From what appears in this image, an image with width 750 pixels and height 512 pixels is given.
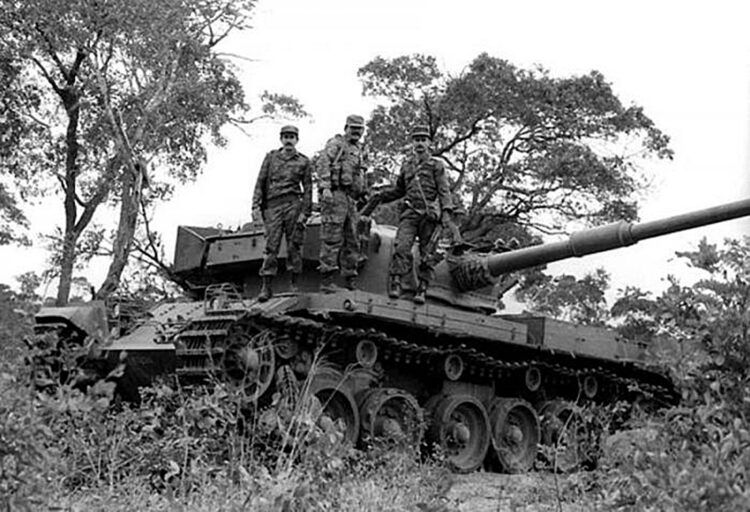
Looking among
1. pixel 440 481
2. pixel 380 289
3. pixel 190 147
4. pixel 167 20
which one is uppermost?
pixel 167 20

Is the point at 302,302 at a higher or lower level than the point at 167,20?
lower

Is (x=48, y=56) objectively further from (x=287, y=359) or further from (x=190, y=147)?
(x=287, y=359)

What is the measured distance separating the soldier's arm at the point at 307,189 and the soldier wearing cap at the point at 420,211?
3.29 feet

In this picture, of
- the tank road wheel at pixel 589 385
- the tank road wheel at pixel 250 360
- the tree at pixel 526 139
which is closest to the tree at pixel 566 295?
the tree at pixel 526 139

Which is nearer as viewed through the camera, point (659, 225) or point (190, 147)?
point (659, 225)

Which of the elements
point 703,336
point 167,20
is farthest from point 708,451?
point 167,20

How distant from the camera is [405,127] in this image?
2566 cm

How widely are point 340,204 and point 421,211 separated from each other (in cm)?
97

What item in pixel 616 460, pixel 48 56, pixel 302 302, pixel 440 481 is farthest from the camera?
pixel 48 56

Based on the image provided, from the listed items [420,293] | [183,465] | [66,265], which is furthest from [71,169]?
[183,465]

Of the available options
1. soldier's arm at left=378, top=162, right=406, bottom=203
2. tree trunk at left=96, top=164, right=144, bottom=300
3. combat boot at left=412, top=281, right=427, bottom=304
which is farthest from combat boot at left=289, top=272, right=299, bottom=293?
tree trunk at left=96, top=164, right=144, bottom=300

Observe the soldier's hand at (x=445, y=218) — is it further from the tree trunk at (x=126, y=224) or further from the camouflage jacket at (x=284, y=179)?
the tree trunk at (x=126, y=224)

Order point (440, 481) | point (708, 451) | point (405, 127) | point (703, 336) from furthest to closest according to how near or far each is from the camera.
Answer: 1. point (405, 127)
2. point (440, 481)
3. point (703, 336)
4. point (708, 451)

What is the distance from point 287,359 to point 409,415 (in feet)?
4.55
